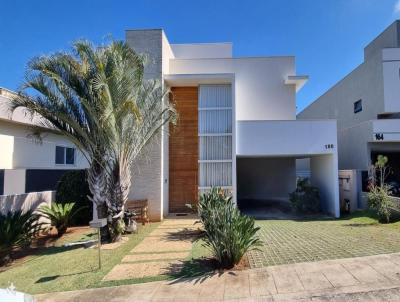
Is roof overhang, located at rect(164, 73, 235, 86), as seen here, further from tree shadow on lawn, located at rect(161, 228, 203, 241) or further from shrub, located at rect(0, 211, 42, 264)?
shrub, located at rect(0, 211, 42, 264)

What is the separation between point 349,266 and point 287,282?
1415 millimetres

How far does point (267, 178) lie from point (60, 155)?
12.8m

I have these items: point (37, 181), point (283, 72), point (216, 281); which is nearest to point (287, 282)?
point (216, 281)

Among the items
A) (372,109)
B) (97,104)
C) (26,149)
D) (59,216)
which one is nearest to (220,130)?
(97,104)

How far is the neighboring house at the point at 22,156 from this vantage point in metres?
13.1

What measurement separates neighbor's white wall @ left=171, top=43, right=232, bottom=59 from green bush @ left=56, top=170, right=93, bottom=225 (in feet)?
31.2

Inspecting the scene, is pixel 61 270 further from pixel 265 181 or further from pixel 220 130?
pixel 265 181

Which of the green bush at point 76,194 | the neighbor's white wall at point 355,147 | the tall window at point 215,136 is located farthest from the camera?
the neighbor's white wall at point 355,147

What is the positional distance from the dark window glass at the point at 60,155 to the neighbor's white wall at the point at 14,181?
4.49m

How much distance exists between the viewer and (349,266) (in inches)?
226

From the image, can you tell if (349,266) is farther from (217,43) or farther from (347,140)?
(217,43)

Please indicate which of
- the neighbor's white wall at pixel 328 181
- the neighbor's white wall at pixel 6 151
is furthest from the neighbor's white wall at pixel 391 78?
the neighbor's white wall at pixel 6 151

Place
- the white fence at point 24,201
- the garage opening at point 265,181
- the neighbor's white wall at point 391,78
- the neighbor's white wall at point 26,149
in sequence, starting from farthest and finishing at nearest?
the neighbor's white wall at point 391,78
the garage opening at point 265,181
the neighbor's white wall at point 26,149
the white fence at point 24,201

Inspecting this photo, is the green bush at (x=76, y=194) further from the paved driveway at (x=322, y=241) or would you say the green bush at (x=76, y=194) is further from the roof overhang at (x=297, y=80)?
the roof overhang at (x=297, y=80)
